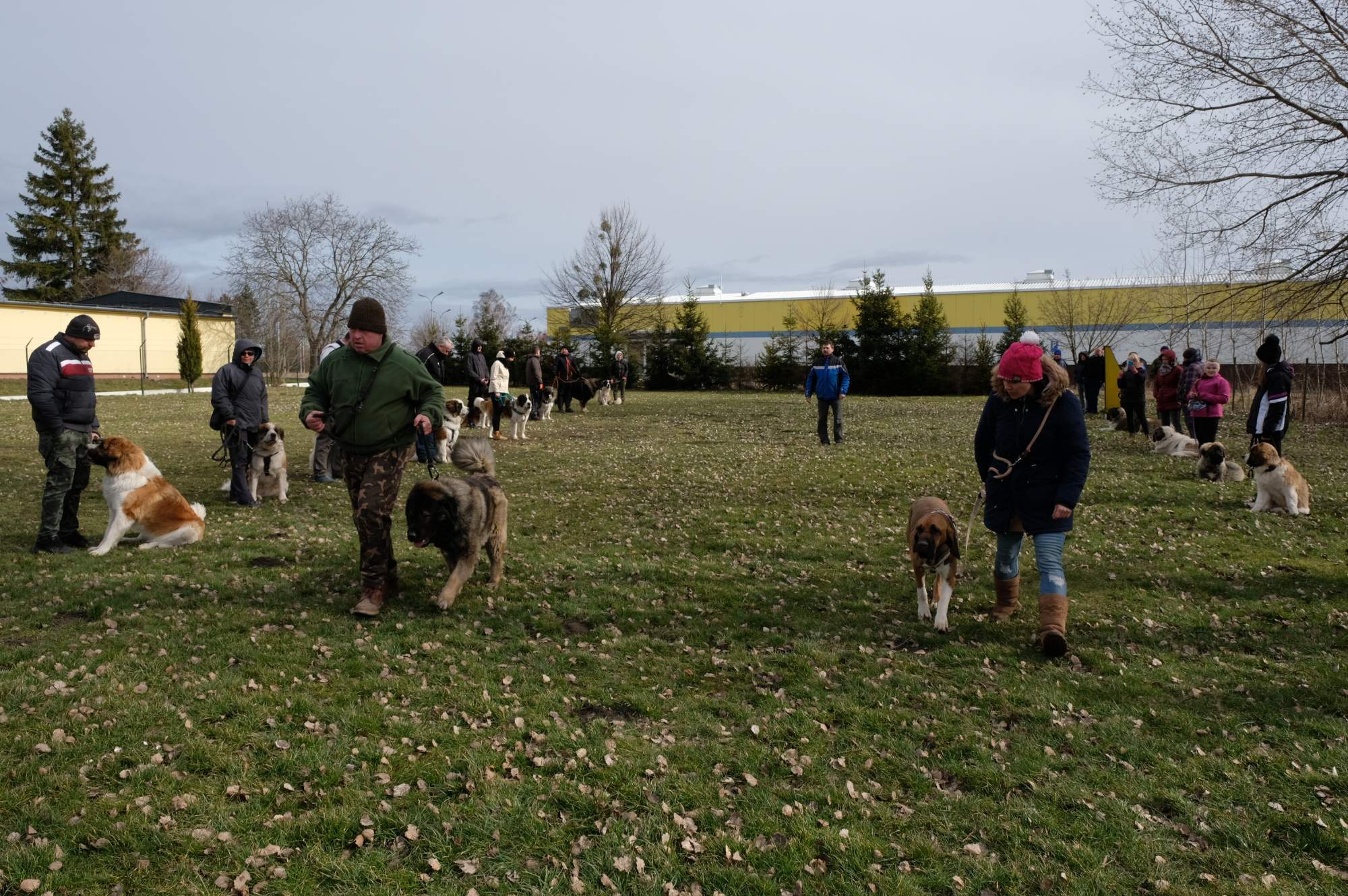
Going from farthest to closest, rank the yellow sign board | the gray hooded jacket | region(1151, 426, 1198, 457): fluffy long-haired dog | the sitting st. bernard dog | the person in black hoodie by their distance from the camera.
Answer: the yellow sign board < region(1151, 426, 1198, 457): fluffy long-haired dog < the person in black hoodie < the sitting st. bernard dog < the gray hooded jacket

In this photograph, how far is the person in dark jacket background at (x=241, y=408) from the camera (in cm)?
969

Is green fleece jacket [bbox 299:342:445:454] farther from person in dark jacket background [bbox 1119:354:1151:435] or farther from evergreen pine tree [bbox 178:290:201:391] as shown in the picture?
evergreen pine tree [bbox 178:290:201:391]

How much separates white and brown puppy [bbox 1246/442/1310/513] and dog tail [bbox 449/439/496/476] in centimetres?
967

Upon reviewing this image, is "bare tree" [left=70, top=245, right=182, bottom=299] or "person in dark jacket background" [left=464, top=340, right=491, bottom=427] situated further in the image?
"bare tree" [left=70, top=245, right=182, bottom=299]

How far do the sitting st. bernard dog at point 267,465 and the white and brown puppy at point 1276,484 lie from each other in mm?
12639

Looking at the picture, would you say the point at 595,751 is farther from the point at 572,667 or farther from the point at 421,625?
the point at 421,625

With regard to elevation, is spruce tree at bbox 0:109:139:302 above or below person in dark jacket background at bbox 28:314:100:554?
above

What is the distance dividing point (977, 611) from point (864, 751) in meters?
2.68

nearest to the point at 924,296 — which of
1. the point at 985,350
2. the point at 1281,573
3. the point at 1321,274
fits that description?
the point at 985,350

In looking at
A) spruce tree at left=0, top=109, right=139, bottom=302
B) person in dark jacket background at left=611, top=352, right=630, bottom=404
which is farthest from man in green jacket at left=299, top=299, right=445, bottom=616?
spruce tree at left=0, top=109, right=139, bottom=302

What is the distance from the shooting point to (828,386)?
56.0ft

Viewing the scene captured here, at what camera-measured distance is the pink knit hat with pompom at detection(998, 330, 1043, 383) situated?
5684 mm

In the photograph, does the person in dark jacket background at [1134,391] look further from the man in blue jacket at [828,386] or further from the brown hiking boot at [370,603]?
the brown hiking boot at [370,603]

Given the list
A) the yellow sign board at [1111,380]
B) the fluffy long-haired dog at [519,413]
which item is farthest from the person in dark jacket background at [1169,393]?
the fluffy long-haired dog at [519,413]
